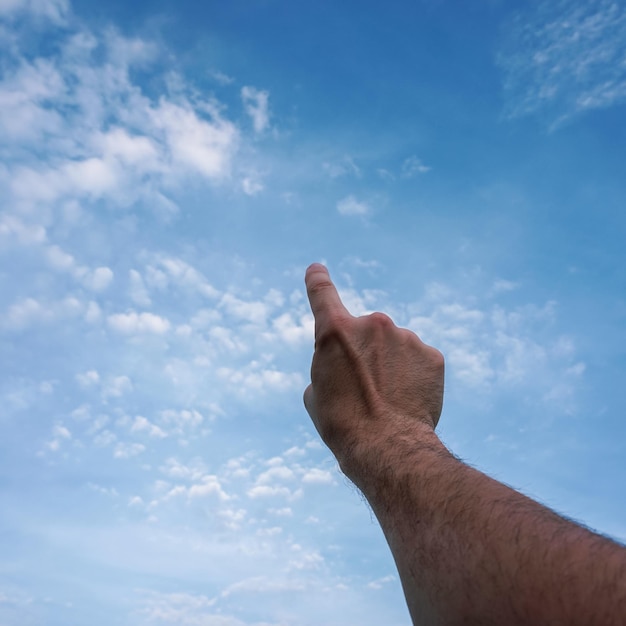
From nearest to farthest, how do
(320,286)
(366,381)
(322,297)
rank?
(366,381) → (322,297) → (320,286)

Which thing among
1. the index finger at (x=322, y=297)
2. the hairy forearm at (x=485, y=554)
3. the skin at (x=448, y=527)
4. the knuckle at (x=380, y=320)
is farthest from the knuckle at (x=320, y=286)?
the hairy forearm at (x=485, y=554)

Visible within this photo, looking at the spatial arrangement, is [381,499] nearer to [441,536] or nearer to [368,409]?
[441,536]

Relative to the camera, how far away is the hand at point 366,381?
2.96 metres

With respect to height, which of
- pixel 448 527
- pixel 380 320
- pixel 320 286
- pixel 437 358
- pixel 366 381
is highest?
pixel 320 286

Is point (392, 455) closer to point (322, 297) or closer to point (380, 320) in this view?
point (380, 320)

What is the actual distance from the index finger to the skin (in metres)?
0.29

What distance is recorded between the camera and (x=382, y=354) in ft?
11.1

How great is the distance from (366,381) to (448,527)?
1167mm

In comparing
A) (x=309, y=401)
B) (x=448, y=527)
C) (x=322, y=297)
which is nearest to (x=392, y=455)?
(x=448, y=527)

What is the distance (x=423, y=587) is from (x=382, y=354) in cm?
153

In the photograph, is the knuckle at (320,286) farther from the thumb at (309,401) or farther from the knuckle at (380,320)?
the thumb at (309,401)

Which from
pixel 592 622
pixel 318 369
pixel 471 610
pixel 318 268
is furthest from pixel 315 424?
pixel 592 622

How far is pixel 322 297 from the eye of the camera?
12.3 feet

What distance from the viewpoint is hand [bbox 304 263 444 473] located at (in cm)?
296
